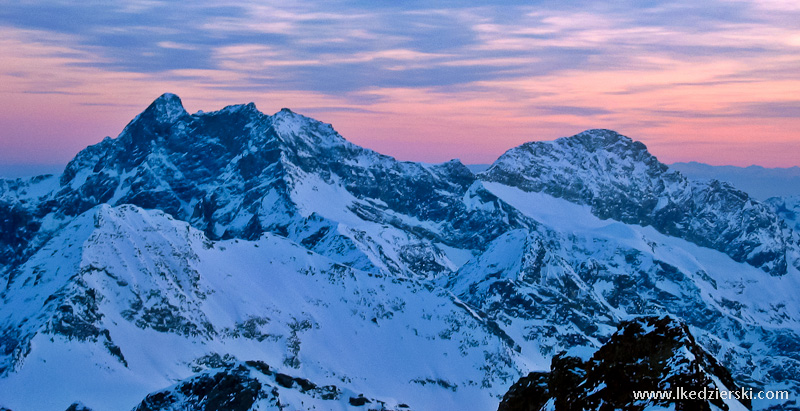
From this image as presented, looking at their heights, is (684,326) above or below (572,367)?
above

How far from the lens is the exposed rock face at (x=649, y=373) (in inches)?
1588

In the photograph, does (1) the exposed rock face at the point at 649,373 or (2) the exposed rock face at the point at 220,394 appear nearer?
(1) the exposed rock face at the point at 649,373

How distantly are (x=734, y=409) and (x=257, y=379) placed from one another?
435ft

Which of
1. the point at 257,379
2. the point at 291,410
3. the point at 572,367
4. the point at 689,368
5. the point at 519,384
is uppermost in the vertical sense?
the point at 689,368

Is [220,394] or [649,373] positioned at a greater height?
[649,373]

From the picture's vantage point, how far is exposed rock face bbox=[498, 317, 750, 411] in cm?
4034

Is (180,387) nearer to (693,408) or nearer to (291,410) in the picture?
(291,410)

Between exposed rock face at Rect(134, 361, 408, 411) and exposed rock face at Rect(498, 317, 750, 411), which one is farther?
exposed rock face at Rect(134, 361, 408, 411)

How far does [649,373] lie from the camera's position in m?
42.8

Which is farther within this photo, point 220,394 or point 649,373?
point 220,394

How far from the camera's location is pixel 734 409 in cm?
4122

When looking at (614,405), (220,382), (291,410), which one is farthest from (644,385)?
(291,410)

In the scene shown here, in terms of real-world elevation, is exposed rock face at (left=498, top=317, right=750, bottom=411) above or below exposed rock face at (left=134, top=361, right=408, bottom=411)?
above

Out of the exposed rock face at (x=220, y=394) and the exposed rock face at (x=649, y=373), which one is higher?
the exposed rock face at (x=649, y=373)
